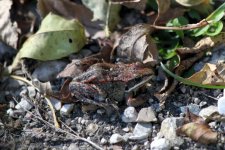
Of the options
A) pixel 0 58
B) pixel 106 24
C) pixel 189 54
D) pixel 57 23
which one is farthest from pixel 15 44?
pixel 189 54

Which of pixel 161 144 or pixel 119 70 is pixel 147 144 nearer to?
pixel 161 144

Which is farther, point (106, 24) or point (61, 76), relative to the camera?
point (106, 24)

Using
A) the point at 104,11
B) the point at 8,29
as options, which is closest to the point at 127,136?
the point at 104,11

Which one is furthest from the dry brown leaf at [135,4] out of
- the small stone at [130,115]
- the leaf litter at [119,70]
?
the small stone at [130,115]

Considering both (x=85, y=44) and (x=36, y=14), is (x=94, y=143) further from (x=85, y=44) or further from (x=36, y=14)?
(x=36, y=14)

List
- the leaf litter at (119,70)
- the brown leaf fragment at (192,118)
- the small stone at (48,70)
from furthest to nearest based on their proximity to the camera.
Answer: the small stone at (48,70), the leaf litter at (119,70), the brown leaf fragment at (192,118)

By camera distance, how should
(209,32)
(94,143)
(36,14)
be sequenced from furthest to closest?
(36,14) → (209,32) → (94,143)

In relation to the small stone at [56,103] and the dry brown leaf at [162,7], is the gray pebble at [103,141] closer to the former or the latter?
the small stone at [56,103]
